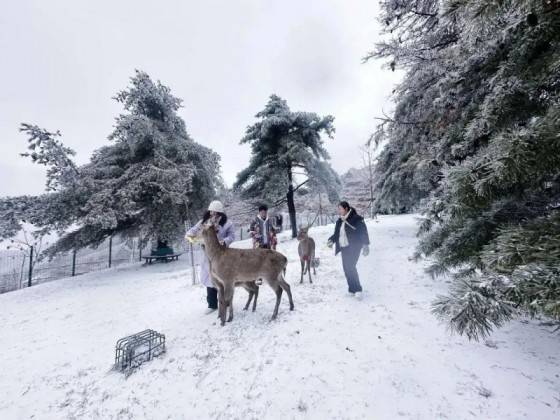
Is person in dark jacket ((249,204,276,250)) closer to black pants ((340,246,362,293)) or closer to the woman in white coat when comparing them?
the woman in white coat

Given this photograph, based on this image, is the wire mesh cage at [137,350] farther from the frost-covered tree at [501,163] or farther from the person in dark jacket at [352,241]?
the frost-covered tree at [501,163]

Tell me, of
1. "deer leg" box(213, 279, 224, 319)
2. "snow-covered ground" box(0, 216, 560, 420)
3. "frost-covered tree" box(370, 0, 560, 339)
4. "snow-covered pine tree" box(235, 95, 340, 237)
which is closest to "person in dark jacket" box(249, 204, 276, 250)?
"snow-covered ground" box(0, 216, 560, 420)

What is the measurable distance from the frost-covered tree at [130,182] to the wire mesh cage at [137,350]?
275 inches

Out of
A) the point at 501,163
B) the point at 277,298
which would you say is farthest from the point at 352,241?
the point at 501,163

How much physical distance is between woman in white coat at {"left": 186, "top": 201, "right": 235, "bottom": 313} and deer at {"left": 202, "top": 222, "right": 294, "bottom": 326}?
0.32 m

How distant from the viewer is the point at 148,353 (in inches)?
152

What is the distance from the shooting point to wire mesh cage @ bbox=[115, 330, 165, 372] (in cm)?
366

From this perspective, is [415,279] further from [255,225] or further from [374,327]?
[255,225]

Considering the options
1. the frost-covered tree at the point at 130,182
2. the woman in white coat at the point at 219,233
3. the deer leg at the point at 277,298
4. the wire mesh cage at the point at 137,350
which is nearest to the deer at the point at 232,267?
the deer leg at the point at 277,298

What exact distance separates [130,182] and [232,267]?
9.93m

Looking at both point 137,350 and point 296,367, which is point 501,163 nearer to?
point 296,367

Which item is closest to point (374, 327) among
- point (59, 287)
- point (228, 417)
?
point (228, 417)

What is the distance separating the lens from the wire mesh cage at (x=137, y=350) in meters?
3.66

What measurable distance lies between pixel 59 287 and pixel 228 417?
39.5ft
